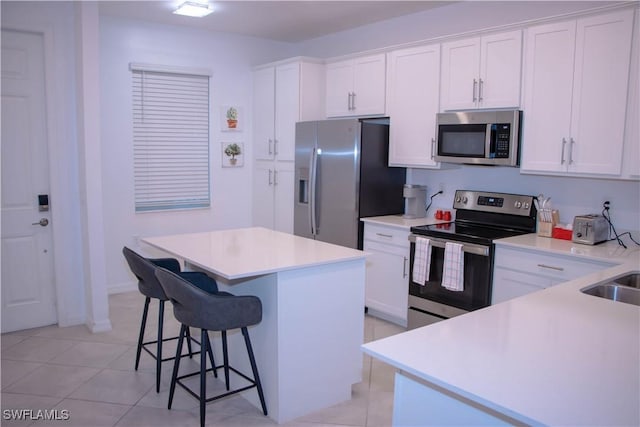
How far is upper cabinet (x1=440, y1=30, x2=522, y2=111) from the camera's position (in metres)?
3.45

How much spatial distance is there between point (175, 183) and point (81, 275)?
1460mm

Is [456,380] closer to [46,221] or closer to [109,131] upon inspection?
[46,221]

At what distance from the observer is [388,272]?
13.7ft

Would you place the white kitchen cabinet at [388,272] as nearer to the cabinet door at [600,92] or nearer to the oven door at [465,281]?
the oven door at [465,281]

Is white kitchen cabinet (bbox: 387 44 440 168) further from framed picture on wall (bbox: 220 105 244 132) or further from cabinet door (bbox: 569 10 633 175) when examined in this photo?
framed picture on wall (bbox: 220 105 244 132)

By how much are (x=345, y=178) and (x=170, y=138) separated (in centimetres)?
201

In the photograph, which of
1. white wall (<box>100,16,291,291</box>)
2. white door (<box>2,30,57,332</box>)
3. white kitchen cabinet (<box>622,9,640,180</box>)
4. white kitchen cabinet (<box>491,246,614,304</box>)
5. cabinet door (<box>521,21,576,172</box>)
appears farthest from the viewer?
white wall (<box>100,16,291,291</box>)

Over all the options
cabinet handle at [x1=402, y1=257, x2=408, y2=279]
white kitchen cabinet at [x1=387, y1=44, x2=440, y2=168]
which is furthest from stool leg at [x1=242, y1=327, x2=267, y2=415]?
white kitchen cabinet at [x1=387, y1=44, x2=440, y2=168]

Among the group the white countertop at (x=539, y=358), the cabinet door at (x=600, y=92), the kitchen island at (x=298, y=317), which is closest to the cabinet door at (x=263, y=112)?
the kitchen island at (x=298, y=317)

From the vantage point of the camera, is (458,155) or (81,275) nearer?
(458,155)

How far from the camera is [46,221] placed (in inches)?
157

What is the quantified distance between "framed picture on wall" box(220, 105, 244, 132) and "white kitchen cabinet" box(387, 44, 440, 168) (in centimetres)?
191

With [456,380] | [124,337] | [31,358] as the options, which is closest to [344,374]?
[456,380]

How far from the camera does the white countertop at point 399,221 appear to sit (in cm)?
404
